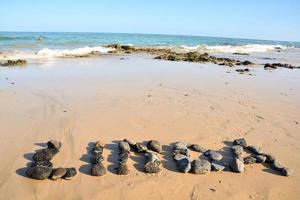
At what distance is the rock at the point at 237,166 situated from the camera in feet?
14.5

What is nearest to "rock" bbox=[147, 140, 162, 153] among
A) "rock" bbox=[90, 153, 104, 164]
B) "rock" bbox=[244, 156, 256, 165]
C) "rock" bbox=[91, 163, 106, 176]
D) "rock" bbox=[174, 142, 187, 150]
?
"rock" bbox=[174, 142, 187, 150]

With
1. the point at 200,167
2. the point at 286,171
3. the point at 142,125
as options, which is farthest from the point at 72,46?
the point at 286,171

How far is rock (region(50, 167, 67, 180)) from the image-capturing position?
397cm

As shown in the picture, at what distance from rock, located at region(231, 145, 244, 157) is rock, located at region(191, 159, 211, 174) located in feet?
2.20

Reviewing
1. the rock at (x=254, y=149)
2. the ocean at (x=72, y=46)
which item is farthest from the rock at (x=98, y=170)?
the ocean at (x=72, y=46)

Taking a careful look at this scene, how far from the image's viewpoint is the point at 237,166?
4426 millimetres

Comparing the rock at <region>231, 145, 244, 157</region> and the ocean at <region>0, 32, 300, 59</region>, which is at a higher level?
the rock at <region>231, 145, 244, 157</region>

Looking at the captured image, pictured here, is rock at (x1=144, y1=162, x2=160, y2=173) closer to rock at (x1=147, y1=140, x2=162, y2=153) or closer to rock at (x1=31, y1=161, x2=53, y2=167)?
rock at (x1=147, y1=140, x2=162, y2=153)

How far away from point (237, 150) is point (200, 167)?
91 cm

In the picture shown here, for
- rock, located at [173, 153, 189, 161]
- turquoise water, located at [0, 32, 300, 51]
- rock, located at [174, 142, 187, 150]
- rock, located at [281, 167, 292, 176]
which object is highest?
rock, located at [174, 142, 187, 150]

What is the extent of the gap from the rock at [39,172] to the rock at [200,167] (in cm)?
180

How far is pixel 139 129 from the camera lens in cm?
580

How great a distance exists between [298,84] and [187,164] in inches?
312

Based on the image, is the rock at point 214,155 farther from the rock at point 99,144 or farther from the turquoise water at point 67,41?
the turquoise water at point 67,41
